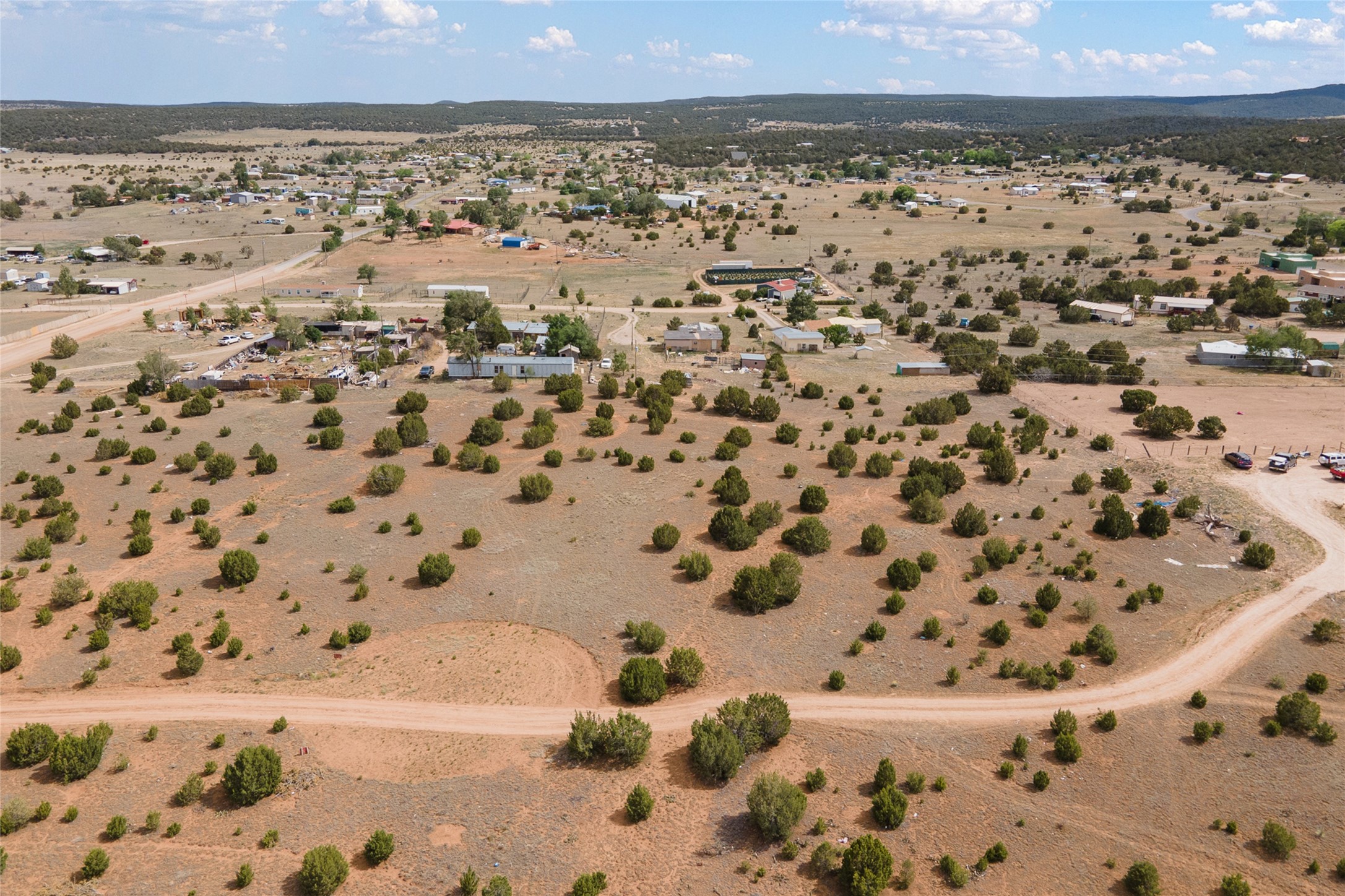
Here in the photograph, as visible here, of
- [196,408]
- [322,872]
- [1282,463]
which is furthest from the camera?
[196,408]

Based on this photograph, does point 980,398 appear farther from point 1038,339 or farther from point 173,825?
point 173,825

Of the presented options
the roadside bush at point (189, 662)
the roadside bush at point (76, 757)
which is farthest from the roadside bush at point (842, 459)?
the roadside bush at point (76, 757)

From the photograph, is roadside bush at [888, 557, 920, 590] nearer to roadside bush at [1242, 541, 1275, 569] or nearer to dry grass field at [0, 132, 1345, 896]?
dry grass field at [0, 132, 1345, 896]

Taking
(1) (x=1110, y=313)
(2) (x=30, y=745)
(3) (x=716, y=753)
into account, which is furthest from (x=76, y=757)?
(1) (x=1110, y=313)

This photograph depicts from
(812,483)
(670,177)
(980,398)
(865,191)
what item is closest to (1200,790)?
(812,483)

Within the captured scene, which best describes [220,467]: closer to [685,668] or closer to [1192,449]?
[685,668]

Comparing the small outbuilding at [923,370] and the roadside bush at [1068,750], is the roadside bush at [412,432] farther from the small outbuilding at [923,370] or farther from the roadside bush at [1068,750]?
the roadside bush at [1068,750]
